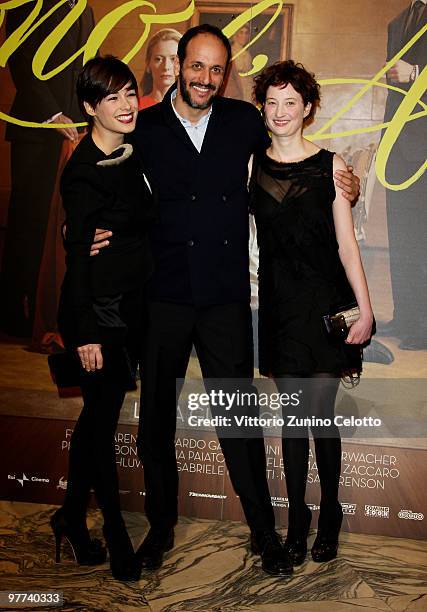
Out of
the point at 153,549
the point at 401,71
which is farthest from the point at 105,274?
the point at 401,71

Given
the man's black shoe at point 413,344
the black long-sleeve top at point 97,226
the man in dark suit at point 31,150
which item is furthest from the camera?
the man in dark suit at point 31,150

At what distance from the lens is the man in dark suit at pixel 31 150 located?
3248 millimetres

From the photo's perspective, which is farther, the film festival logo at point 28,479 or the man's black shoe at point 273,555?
the film festival logo at point 28,479

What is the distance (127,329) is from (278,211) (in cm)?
67

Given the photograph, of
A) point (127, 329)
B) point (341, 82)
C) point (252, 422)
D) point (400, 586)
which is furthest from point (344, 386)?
point (341, 82)

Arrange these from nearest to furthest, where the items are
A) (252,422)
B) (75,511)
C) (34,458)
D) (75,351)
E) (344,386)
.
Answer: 1. (75,351)
2. (75,511)
3. (252,422)
4. (344,386)
5. (34,458)

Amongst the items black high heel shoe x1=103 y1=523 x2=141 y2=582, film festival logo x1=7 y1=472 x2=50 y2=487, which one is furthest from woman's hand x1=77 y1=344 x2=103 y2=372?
film festival logo x1=7 y1=472 x2=50 y2=487

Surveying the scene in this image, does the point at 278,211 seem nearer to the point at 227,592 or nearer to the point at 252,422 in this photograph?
the point at 252,422

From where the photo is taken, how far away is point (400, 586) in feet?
8.78

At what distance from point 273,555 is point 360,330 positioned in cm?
87

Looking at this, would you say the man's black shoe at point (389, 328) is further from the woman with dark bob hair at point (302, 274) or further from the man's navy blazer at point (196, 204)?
the man's navy blazer at point (196, 204)

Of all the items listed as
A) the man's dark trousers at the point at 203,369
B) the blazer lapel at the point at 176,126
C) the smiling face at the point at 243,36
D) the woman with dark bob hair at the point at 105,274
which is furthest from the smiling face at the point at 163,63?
the man's dark trousers at the point at 203,369

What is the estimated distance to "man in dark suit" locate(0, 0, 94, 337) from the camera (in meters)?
3.25

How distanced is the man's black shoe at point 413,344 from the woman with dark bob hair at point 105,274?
1124 mm
